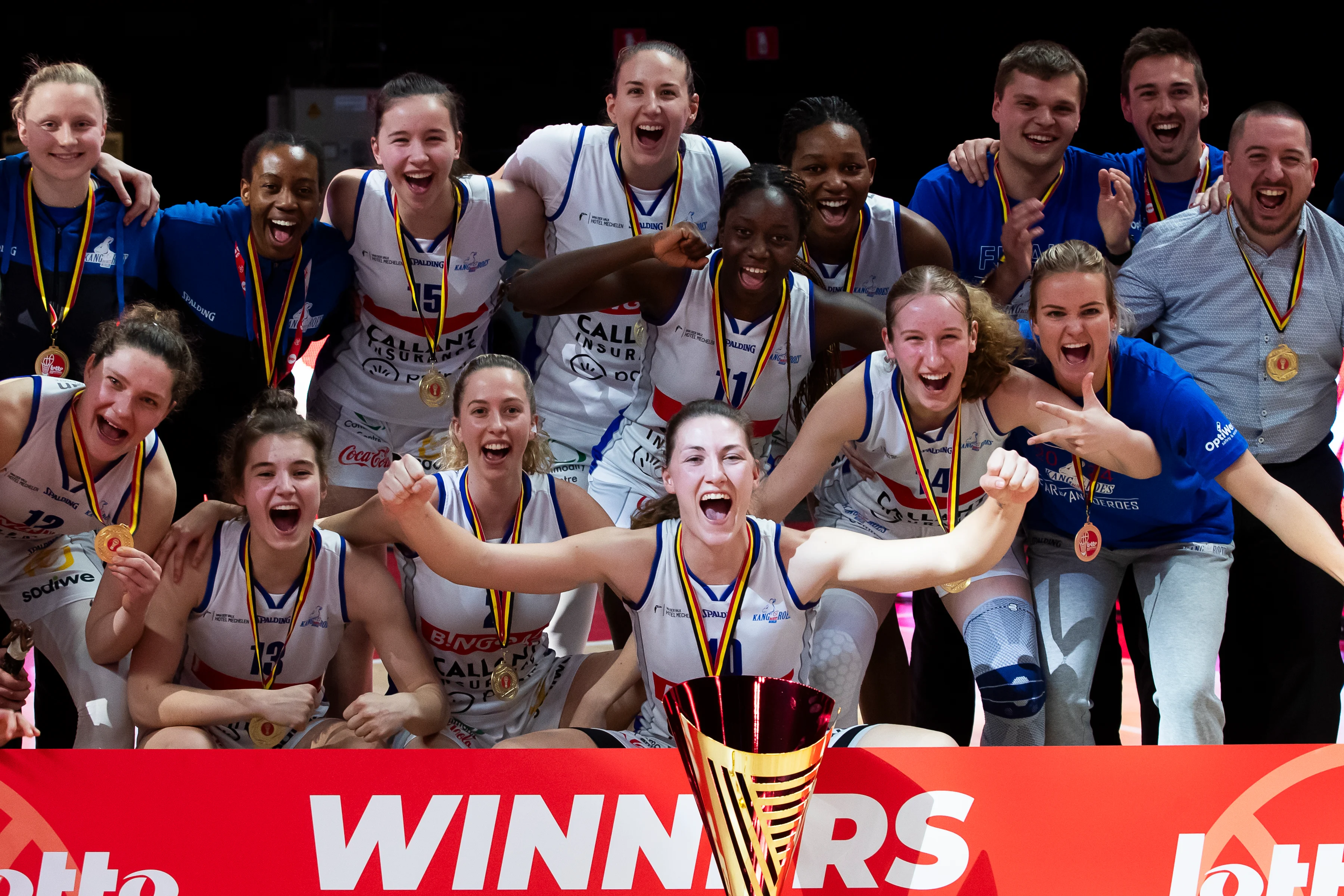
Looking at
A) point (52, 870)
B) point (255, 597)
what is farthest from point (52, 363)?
point (52, 870)

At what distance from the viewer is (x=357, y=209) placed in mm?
4336

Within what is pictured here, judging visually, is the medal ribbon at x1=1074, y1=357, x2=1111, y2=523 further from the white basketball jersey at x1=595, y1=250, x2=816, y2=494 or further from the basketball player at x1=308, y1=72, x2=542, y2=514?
the basketball player at x1=308, y1=72, x2=542, y2=514

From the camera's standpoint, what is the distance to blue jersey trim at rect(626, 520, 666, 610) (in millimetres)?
3367

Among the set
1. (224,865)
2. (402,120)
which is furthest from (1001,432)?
(224,865)

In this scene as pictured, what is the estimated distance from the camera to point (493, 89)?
1059 cm

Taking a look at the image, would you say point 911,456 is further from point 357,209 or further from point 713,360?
point 357,209

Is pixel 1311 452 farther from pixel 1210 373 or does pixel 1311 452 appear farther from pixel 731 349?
pixel 731 349

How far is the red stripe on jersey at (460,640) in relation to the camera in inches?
149

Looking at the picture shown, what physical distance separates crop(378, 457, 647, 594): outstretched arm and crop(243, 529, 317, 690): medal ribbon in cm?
39

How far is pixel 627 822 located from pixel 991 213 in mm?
2834

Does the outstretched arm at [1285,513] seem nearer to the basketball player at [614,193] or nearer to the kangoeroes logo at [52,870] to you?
the basketball player at [614,193]

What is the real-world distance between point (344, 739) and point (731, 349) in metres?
1.71

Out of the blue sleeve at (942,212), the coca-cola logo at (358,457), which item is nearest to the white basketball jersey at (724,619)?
the coca-cola logo at (358,457)

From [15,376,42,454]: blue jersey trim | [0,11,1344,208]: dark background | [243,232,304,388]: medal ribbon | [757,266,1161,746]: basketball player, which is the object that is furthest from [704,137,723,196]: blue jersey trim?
[0,11,1344,208]: dark background
